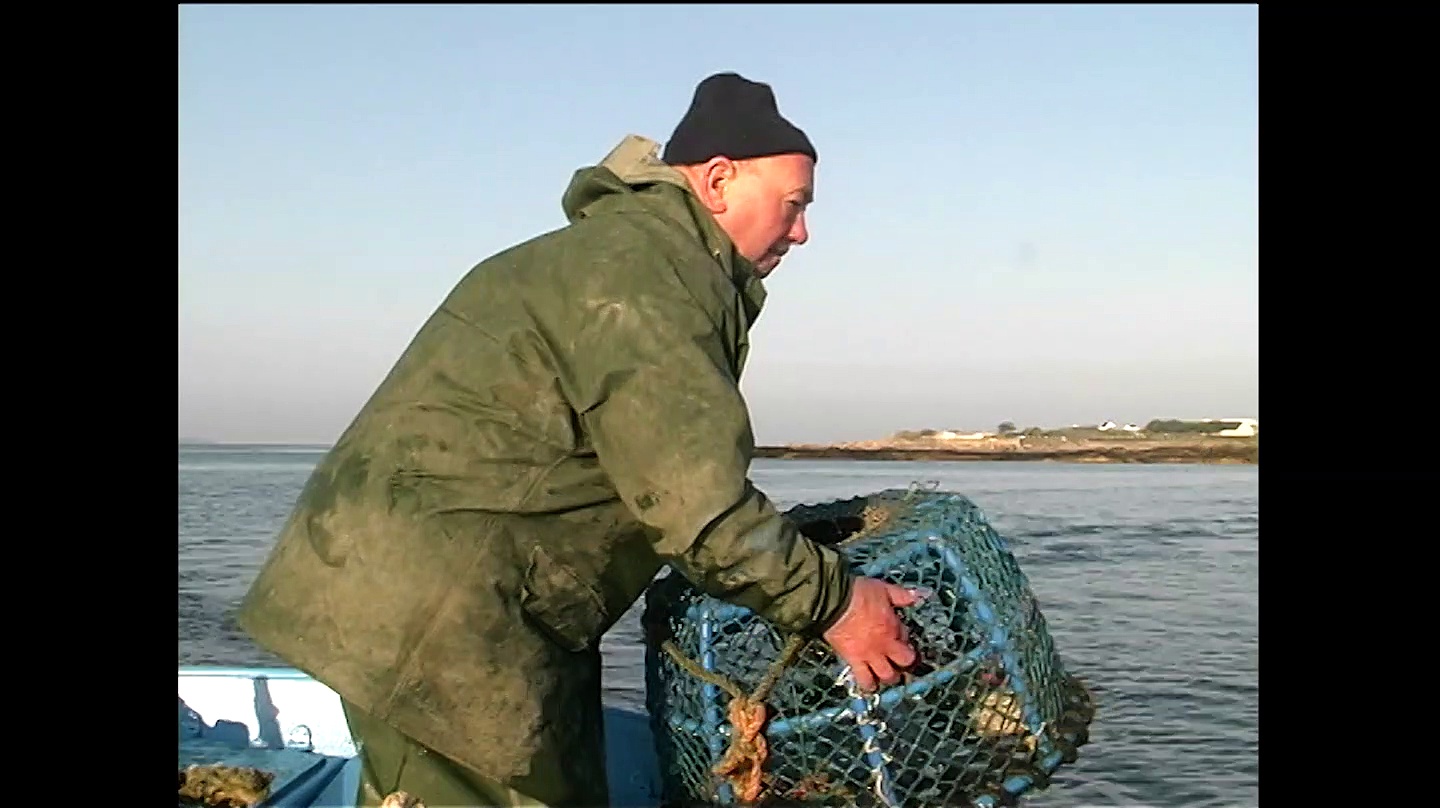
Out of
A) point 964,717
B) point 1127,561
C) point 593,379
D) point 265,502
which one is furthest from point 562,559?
point 265,502

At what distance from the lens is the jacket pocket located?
2484 mm

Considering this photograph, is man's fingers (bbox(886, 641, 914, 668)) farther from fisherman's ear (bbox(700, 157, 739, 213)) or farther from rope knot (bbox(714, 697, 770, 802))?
fisherman's ear (bbox(700, 157, 739, 213))

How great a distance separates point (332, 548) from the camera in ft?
8.11

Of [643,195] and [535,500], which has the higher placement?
[643,195]

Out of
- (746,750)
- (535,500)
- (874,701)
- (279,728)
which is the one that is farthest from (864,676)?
(279,728)

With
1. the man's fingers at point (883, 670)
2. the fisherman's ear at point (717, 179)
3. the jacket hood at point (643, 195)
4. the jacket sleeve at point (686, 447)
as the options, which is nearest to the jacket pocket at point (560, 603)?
the jacket sleeve at point (686, 447)

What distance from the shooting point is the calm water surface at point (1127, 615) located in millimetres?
6520

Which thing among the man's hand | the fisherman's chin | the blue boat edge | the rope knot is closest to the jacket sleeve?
the man's hand

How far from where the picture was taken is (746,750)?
2896 millimetres

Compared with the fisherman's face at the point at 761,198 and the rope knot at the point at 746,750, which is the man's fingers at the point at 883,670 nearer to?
the rope knot at the point at 746,750

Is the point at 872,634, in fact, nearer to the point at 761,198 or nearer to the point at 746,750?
the point at 746,750

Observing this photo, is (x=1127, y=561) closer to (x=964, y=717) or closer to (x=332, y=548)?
(x=964, y=717)

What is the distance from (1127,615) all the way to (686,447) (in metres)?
9.70
